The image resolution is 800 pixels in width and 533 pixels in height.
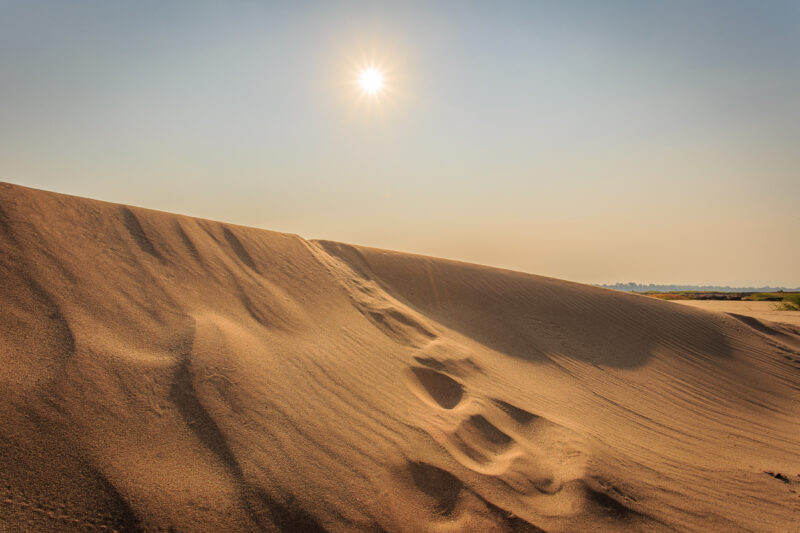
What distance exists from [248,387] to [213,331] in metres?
0.93

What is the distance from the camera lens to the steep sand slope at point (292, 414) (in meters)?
2.16

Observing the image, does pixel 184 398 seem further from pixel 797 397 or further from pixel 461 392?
pixel 797 397

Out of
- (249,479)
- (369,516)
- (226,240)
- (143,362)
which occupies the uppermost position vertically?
(226,240)

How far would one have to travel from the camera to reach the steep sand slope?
216cm

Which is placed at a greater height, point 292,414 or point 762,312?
point 762,312

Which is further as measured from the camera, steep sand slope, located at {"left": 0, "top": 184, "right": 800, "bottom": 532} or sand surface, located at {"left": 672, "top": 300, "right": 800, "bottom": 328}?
sand surface, located at {"left": 672, "top": 300, "right": 800, "bottom": 328}

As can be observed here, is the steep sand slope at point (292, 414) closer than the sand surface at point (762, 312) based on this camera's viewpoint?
Yes

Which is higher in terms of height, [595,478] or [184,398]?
[184,398]

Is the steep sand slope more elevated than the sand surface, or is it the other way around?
the sand surface

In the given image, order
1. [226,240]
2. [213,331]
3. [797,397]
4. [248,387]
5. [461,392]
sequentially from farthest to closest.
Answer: [797,397] < [226,240] < [461,392] < [213,331] < [248,387]

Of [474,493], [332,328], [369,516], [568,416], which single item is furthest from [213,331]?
[568,416]

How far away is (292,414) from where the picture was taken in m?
3.04

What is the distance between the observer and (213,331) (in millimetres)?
3729

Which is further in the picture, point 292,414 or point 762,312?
point 762,312
